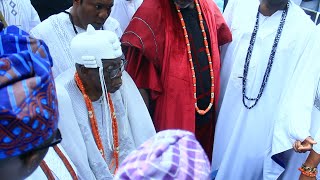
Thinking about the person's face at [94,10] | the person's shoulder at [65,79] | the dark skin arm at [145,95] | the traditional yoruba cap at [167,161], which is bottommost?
the dark skin arm at [145,95]

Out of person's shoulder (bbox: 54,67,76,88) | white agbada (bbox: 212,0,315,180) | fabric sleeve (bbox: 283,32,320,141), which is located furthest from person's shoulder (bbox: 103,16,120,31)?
fabric sleeve (bbox: 283,32,320,141)

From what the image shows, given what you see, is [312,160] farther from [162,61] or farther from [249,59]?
[162,61]

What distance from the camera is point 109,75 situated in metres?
2.00

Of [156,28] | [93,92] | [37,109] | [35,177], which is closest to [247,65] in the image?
[156,28]

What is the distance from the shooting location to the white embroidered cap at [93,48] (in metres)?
1.90

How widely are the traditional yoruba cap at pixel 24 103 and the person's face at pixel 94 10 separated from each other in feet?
4.16

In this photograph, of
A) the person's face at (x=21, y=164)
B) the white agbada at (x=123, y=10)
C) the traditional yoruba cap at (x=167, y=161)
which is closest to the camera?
the traditional yoruba cap at (x=167, y=161)

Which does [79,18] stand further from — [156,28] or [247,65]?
[247,65]

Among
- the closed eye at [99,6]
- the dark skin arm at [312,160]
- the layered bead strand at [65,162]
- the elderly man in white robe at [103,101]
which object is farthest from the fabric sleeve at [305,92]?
the layered bead strand at [65,162]

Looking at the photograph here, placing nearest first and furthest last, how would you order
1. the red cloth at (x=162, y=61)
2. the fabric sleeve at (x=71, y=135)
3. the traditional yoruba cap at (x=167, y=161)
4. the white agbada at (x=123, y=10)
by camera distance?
the traditional yoruba cap at (x=167, y=161) < the fabric sleeve at (x=71, y=135) < the red cloth at (x=162, y=61) < the white agbada at (x=123, y=10)

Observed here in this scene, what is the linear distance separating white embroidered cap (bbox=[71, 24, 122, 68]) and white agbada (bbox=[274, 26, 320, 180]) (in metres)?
1.24

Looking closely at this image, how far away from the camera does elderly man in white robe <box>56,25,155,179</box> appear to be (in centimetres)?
193

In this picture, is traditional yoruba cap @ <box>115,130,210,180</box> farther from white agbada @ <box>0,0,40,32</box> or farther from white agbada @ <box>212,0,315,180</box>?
white agbada @ <box>0,0,40,32</box>

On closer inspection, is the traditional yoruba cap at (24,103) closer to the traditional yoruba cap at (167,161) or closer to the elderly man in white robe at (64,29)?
the traditional yoruba cap at (167,161)
